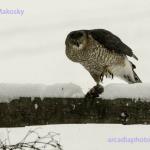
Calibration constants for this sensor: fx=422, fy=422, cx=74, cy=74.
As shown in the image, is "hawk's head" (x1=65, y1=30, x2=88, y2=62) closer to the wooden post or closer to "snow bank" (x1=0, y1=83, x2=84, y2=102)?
"snow bank" (x1=0, y1=83, x2=84, y2=102)

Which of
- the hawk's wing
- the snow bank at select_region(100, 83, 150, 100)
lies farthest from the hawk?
the snow bank at select_region(100, 83, 150, 100)

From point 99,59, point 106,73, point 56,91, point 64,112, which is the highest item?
point 99,59

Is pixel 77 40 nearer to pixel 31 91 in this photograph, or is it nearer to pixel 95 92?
pixel 95 92

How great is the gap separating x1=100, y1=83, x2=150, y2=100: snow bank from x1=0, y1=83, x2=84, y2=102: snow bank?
20 centimetres

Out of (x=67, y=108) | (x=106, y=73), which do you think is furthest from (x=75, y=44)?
(x=67, y=108)

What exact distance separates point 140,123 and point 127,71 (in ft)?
8.45

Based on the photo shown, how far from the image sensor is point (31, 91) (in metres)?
2.24

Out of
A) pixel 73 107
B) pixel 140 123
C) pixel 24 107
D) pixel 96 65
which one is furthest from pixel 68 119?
pixel 96 65

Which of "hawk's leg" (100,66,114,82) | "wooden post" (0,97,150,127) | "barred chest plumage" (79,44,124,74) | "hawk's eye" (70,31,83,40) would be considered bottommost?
"wooden post" (0,97,150,127)

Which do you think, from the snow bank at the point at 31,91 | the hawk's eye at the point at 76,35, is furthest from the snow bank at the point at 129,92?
the hawk's eye at the point at 76,35

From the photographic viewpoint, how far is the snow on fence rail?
82.8 inches

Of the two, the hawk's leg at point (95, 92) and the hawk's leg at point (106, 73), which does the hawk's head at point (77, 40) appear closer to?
the hawk's leg at point (106, 73)

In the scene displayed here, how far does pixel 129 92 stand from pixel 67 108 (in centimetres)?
34

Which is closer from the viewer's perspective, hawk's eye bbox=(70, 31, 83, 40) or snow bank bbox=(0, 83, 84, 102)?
snow bank bbox=(0, 83, 84, 102)
